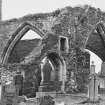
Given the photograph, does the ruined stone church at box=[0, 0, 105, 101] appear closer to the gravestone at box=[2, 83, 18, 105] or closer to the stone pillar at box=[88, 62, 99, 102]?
the gravestone at box=[2, 83, 18, 105]

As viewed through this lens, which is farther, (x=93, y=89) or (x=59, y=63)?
(x=59, y=63)

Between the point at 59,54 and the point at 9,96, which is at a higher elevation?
the point at 59,54

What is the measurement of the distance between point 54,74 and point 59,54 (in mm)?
1157

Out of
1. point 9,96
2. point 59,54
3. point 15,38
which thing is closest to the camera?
point 9,96

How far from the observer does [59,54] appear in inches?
659

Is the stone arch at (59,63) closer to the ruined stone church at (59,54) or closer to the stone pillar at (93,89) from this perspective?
the ruined stone church at (59,54)

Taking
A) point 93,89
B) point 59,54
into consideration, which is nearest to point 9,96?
point 93,89

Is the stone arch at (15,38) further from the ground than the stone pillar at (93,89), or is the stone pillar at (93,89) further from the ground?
the stone arch at (15,38)

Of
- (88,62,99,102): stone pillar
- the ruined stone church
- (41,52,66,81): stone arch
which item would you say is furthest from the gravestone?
(41,52,66,81): stone arch

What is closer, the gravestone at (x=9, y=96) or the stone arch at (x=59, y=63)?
the gravestone at (x=9, y=96)

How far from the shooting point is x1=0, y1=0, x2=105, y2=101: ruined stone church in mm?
15084

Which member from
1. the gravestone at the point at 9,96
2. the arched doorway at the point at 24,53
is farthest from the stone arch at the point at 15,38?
the gravestone at the point at 9,96

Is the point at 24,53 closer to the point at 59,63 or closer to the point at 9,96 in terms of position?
the point at 59,63

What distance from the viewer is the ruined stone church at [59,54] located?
49.5 ft
